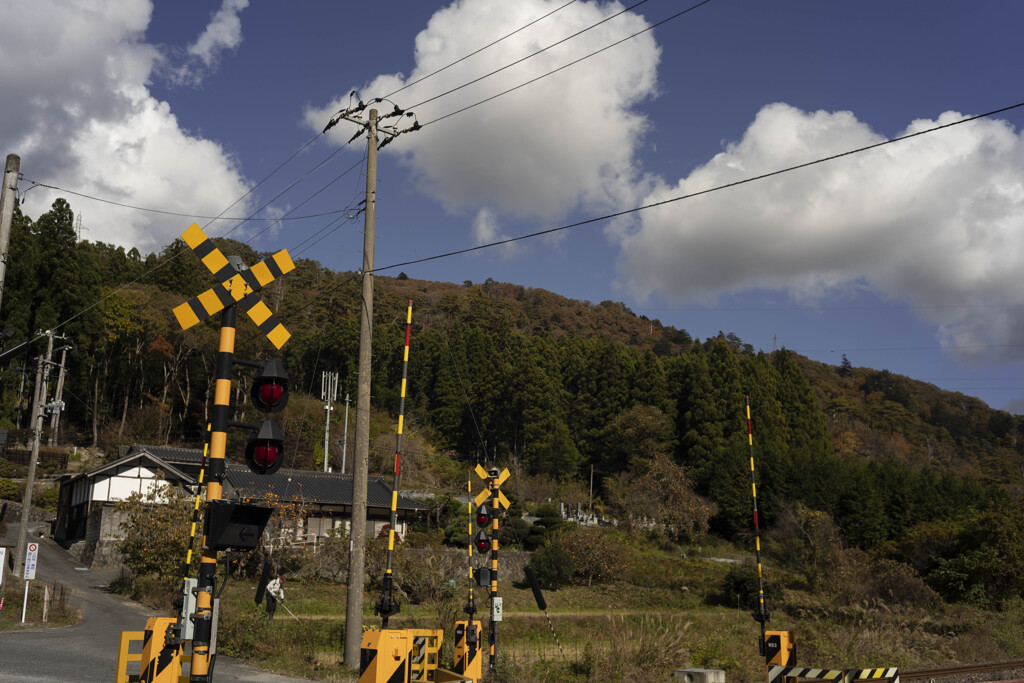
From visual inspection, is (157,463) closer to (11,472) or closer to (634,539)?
(11,472)

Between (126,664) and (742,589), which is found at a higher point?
(126,664)

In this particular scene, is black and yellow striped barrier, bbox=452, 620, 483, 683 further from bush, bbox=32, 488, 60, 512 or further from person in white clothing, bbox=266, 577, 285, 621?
bush, bbox=32, 488, 60, 512

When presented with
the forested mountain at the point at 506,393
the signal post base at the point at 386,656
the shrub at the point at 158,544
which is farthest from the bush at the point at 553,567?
the signal post base at the point at 386,656

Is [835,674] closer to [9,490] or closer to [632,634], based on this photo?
[632,634]

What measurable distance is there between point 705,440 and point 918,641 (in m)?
36.9

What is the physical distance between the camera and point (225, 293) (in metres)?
6.50

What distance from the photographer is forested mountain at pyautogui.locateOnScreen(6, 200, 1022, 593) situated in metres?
43.4

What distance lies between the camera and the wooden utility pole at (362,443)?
1255cm

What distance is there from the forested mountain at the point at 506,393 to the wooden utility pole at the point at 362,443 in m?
25.2

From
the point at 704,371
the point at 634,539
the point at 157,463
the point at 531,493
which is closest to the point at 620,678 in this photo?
the point at 157,463

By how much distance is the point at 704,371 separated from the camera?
5750 centimetres

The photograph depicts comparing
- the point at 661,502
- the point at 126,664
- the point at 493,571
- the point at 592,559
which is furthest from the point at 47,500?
the point at 126,664

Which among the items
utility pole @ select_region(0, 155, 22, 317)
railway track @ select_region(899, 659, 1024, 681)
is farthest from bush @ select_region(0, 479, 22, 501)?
railway track @ select_region(899, 659, 1024, 681)

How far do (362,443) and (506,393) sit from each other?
46221 millimetres
